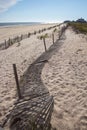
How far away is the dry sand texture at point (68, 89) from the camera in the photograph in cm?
558

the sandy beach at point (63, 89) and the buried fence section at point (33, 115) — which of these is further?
the sandy beach at point (63, 89)

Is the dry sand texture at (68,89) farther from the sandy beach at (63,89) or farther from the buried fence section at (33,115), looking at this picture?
the buried fence section at (33,115)

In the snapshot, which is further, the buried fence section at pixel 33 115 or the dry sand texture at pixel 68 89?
the dry sand texture at pixel 68 89

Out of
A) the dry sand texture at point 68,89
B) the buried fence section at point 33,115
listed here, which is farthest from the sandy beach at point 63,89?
the buried fence section at point 33,115

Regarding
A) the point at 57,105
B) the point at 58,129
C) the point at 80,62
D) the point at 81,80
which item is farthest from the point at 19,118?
the point at 80,62

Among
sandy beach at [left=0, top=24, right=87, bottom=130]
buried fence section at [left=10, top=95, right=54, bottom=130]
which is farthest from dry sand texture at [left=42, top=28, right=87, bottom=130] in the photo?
buried fence section at [left=10, top=95, right=54, bottom=130]

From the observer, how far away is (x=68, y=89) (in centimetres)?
766

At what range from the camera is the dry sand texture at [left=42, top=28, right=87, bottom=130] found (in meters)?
5.58

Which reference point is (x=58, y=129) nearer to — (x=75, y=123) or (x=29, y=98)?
(x=75, y=123)

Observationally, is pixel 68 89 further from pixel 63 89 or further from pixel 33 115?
pixel 33 115

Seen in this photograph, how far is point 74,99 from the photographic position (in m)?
6.80

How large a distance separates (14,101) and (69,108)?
2.15 metres

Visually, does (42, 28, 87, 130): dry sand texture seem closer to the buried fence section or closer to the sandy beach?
the sandy beach

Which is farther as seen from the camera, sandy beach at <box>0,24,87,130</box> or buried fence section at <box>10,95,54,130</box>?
sandy beach at <box>0,24,87,130</box>
